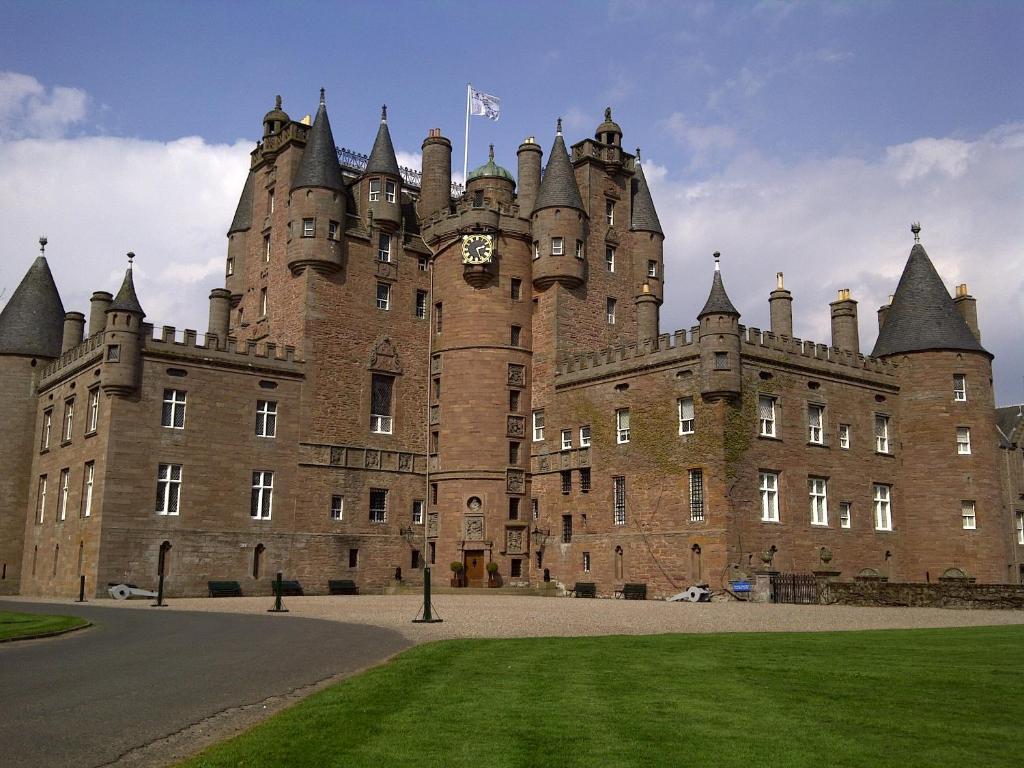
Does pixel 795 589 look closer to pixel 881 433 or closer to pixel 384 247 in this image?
pixel 881 433

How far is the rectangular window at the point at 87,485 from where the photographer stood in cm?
4388

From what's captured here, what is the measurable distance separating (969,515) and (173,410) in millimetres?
38033

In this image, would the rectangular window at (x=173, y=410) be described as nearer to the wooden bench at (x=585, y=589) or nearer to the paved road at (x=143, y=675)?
the wooden bench at (x=585, y=589)

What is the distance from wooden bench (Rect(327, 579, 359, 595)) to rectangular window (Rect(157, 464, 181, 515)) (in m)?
8.18

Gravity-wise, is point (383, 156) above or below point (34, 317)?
above

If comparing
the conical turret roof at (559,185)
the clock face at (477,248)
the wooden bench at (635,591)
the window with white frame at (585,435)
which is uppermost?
the conical turret roof at (559,185)

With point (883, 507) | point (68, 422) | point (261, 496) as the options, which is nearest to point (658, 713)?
point (261, 496)

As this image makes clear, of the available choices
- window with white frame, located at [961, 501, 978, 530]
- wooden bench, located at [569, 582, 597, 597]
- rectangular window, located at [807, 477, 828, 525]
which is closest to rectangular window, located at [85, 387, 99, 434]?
wooden bench, located at [569, 582, 597, 597]

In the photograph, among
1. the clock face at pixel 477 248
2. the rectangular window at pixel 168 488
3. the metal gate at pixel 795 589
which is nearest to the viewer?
the metal gate at pixel 795 589

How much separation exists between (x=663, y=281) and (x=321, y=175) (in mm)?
19999

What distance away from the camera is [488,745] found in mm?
8867

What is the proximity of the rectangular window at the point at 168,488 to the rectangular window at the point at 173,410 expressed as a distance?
6.11ft

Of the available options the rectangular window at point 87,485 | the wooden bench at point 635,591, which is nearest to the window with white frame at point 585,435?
the wooden bench at point 635,591

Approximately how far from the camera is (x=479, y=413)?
5019 cm
